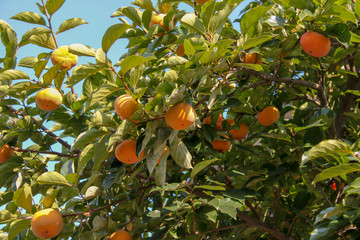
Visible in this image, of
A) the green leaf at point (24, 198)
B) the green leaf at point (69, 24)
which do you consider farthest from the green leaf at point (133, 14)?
the green leaf at point (24, 198)

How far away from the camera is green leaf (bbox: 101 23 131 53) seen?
67.1 inches

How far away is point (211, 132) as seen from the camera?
2.04 meters

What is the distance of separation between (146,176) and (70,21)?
3.54ft

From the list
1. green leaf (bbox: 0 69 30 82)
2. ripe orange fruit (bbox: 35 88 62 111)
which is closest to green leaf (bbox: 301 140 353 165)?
ripe orange fruit (bbox: 35 88 62 111)

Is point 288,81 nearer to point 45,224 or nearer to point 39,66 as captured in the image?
point 39,66

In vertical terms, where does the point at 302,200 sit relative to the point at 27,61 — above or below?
below

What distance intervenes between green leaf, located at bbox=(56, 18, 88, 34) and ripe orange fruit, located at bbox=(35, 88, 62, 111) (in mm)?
422

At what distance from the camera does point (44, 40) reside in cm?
225

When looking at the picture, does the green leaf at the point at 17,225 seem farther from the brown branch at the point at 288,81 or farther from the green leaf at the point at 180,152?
the brown branch at the point at 288,81

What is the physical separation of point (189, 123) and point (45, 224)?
37.6 inches

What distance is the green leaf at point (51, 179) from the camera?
194cm

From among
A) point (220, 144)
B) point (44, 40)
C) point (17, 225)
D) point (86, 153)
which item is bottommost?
point (17, 225)

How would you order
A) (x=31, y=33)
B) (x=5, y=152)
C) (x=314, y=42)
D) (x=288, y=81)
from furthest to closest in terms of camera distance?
(x=5, y=152) < (x=288, y=81) < (x=31, y=33) < (x=314, y=42)

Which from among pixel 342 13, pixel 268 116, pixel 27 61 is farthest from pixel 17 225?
pixel 342 13
